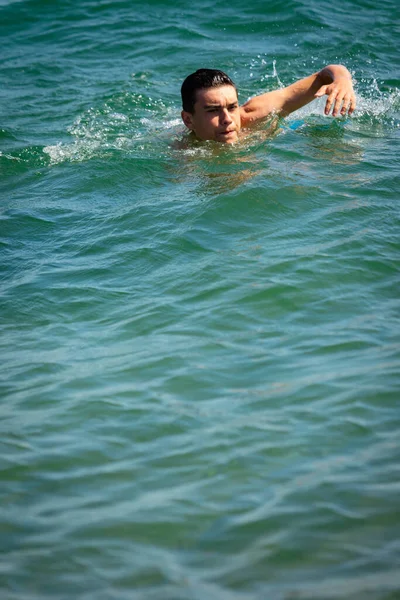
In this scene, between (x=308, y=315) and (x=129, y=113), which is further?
(x=129, y=113)

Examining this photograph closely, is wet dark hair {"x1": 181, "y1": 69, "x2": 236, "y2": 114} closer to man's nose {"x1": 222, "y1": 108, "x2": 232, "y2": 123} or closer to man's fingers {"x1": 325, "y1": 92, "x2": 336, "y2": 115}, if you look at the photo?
man's nose {"x1": 222, "y1": 108, "x2": 232, "y2": 123}

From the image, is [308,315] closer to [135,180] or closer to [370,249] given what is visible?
[370,249]

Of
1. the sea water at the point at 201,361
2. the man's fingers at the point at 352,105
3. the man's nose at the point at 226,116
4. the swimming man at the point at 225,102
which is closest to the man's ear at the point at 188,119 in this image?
the swimming man at the point at 225,102

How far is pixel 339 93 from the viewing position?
21.9ft

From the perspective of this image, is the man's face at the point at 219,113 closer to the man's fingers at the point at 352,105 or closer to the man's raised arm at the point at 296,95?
the man's raised arm at the point at 296,95

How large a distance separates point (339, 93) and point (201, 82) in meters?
1.51

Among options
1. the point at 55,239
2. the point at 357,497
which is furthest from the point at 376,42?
the point at 357,497

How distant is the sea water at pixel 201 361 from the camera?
2.69 metres

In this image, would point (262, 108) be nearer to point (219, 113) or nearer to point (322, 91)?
point (219, 113)

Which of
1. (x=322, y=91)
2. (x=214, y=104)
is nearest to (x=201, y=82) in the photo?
(x=214, y=104)

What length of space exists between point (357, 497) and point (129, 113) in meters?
7.29

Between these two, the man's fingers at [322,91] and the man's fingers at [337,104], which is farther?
the man's fingers at [322,91]

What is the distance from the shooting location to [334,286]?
4.57 meters

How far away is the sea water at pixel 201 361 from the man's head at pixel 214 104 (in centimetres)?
18
